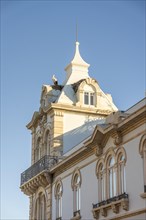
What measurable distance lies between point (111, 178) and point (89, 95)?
1339cm

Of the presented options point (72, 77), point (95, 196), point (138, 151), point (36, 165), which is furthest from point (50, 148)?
point (138, 151)

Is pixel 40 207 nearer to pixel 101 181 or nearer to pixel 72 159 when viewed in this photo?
pixel 72 159

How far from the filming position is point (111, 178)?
2452 cm

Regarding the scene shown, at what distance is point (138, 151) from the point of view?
21594 millimetres

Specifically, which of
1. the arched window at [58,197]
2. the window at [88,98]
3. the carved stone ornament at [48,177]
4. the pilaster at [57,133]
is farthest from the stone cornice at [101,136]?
the window at [88,98]

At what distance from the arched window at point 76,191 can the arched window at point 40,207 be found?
21.4ft

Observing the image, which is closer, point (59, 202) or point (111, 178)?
point (111, 178)

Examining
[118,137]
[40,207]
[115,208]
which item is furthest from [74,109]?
[115,208]

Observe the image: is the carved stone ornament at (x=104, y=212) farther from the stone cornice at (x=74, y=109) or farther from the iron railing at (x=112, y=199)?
the stone cornice at (x=74, y=109)

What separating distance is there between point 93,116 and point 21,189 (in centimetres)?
839

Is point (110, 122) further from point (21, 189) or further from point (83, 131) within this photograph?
point (21, 189)

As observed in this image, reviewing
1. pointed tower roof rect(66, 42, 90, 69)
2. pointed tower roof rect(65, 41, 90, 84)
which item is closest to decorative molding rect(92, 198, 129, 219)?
pointed tower roof rect(65, 41, 90, 84)

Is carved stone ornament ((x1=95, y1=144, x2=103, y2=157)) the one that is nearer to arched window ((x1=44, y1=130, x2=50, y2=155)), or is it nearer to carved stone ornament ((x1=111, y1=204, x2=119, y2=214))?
carved stone ornament ((x1=111, y1=204, x2=119, y2=214))

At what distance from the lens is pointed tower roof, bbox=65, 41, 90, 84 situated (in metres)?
38.8
